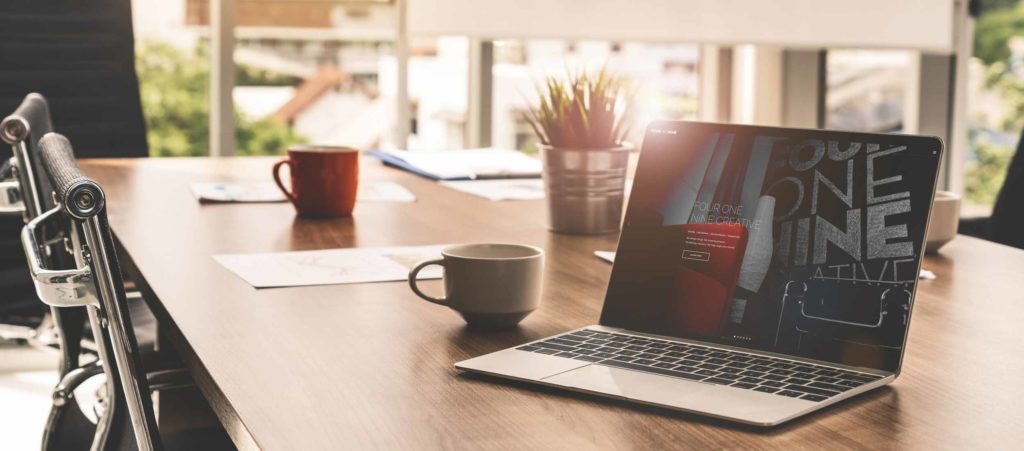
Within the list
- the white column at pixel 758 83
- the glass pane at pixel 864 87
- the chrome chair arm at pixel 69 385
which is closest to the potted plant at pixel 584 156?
the chrome chair arm at pixel 69 385

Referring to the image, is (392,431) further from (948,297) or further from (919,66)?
(919,66)

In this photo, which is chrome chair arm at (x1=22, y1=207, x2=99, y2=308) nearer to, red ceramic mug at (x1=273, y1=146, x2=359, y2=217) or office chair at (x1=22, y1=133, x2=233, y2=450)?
office chair at (x1=22, y1=133, x2=233, y2=450)

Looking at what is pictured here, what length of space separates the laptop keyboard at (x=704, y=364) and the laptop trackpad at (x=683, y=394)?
0.5 inches

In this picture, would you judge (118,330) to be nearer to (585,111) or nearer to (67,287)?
(67,287)

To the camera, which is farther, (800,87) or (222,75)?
(800,87)

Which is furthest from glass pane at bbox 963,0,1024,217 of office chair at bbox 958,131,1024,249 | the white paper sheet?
the white paper sheet

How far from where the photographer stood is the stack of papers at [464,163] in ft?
6.59

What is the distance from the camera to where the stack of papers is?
2010 mm

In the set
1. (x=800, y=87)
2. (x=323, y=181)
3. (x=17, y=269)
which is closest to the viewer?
(x=323, y=181)

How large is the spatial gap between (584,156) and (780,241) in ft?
1.87

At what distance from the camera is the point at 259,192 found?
69.0 inches

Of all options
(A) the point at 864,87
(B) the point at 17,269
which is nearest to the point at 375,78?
(B) the point at 17,269

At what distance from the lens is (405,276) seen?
3.65ft

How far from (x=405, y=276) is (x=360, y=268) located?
62 millimetres
